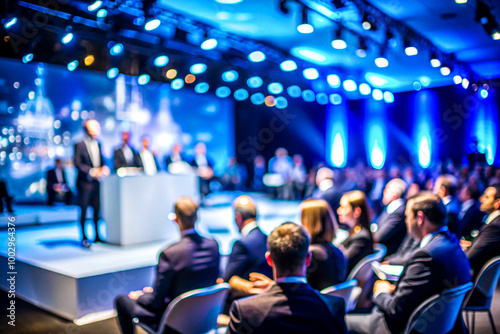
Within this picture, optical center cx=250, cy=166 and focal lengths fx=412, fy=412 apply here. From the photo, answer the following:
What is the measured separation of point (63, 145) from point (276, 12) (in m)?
5.32

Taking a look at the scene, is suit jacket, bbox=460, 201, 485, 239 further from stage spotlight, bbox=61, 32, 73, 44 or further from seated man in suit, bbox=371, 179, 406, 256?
stage spotlight, bbox=61, 32, 73, 44

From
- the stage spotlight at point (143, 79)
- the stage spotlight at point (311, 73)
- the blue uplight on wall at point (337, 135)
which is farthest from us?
the blue uplight on wall at point (337, 135)

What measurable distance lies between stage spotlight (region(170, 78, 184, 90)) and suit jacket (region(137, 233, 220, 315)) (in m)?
8.96

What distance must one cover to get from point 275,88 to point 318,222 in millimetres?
9409

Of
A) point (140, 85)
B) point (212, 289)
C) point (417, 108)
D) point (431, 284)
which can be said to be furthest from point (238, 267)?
point (417, 108)

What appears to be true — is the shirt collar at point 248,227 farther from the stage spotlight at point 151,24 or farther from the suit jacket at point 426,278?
the stage spotlight at point 151,24

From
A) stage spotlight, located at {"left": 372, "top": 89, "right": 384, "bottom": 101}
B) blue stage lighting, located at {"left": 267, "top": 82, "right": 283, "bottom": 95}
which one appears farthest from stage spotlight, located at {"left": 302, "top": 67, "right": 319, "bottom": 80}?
stage spotlight, located at {"left": 372, "top": 89, "right": 384, "bottom": 101}

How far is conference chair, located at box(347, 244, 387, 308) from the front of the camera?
2.67 metres

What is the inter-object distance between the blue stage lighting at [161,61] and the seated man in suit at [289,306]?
7.84m

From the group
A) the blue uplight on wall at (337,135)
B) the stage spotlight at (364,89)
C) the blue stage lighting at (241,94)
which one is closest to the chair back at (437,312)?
the stage spotlight at (364,89)

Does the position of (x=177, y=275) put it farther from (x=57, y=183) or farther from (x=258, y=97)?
(x=258, y=97)

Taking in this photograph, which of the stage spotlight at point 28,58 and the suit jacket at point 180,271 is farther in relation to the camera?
the stage spotlight at point 28,58

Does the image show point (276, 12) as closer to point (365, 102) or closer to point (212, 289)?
point (212, 289)

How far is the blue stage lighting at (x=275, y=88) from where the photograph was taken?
11422 millimetres
